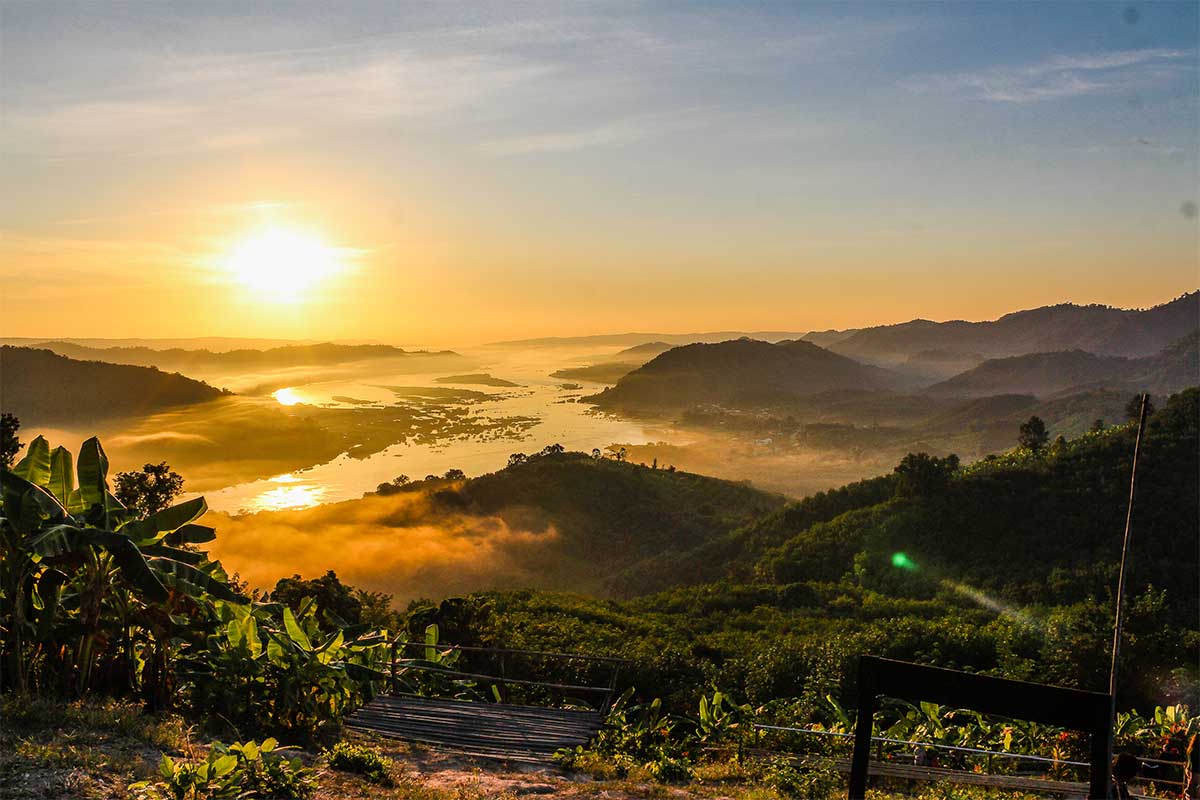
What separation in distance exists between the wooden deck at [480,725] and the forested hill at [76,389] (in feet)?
544

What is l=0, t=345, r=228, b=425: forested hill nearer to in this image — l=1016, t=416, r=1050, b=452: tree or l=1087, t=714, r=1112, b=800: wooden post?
l=1016, t=416, r=1050, b=452: tree

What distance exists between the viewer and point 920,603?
3466 cm

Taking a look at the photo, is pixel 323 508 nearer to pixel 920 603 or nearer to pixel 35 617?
pixel 920 603

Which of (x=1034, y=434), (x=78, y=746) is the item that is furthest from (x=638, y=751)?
(x=1034, y=434)

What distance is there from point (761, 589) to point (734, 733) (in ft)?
94.8


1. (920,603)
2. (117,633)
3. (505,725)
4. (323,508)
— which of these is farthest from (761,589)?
(323,508)

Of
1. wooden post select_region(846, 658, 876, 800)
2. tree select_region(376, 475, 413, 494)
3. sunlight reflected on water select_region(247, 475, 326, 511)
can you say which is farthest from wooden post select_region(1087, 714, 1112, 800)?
sunlight reflected on water select_region(247, 475, 326, 511)

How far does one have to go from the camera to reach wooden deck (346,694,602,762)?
9273 millimetres

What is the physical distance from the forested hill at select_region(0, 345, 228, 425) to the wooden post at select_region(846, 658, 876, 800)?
6777 inches

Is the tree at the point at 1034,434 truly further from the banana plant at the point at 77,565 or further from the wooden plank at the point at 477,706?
the banana plant at the point at 77,565

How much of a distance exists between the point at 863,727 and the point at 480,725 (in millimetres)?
5990

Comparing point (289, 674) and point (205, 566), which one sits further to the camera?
point (205, 566)

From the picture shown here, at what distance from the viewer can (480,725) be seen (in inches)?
388

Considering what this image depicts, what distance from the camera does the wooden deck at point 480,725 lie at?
30.4 feet
